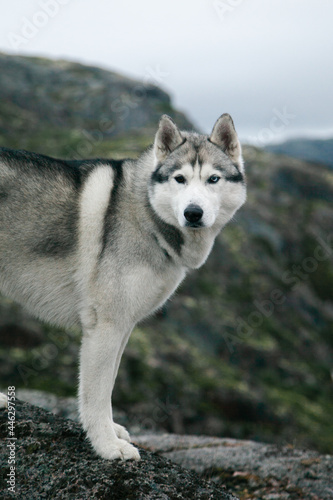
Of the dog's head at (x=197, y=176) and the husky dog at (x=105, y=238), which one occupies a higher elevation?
the dog's head at (x=197, y=176)

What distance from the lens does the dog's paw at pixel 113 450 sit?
5.37 metres

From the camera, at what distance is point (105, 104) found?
1874 inches

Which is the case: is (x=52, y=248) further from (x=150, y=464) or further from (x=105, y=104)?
(x=105, y=104)

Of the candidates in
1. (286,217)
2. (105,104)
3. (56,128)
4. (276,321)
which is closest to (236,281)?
(276,321)

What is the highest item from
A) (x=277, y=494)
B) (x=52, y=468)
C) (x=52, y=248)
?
(x=52, y=248)

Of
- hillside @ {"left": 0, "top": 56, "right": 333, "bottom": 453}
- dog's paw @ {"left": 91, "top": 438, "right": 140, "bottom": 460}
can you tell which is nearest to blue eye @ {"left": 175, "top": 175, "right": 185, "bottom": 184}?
dog's paw @ {"left": 91, "top": 438, "right": 140, "bottom": 460}

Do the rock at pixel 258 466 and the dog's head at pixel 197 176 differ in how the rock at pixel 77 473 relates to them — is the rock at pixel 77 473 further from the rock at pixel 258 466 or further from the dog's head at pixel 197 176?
the dog's head at pixel 197 176

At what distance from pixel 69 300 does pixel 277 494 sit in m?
4.26

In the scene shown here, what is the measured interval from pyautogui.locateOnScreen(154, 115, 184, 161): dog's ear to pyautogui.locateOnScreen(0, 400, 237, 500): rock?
3794 millimetres

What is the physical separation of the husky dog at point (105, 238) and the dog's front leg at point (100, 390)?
0.01 metres

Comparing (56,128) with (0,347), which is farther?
(56,128)

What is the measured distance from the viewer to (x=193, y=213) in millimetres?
5402

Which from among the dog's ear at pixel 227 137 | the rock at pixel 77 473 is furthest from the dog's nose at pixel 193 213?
the rock at pixel 77 473

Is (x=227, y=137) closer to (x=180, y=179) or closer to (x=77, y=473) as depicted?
(x=180, y=179)
